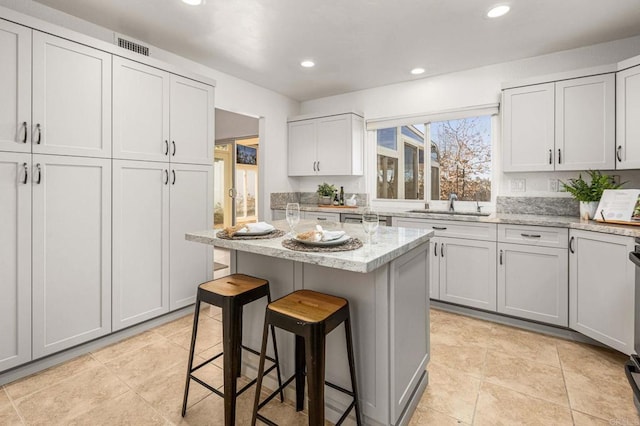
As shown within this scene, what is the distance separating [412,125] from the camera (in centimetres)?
411

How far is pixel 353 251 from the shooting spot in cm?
143

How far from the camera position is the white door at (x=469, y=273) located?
2.96m

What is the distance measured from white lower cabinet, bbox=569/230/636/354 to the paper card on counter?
0.23m

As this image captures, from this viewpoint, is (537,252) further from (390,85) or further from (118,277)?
(118,277)

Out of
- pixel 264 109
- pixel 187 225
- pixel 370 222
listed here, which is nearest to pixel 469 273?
pixel 370 222

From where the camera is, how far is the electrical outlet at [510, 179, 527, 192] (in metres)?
3.36

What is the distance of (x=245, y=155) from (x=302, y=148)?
A: 268cm

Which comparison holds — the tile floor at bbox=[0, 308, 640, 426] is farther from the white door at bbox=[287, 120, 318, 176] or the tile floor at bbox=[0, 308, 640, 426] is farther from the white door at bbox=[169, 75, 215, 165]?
the white door at bbox=[287, 120, 318, 176]

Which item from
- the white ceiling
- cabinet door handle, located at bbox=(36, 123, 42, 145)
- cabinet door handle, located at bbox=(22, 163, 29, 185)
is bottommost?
cabinet door handle, located at bbox=(22, 163, 29, 185)

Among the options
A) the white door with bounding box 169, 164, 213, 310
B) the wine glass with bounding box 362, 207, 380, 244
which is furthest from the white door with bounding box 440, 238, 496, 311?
the white door with bounding box 169, 164, 213, 310

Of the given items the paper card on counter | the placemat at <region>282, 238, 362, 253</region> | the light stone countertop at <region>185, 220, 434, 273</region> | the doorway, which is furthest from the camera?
the doorway

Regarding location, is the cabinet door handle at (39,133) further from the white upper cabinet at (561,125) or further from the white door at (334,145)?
the white upper cabinet at (561,125)

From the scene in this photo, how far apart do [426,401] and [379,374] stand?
582mm

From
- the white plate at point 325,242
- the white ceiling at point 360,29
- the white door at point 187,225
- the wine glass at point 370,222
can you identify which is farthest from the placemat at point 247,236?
the white ceiling at point 360,29
